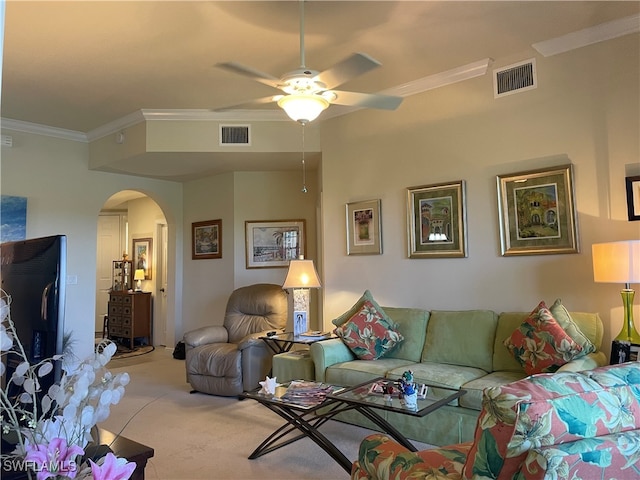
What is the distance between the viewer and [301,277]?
4246 mm

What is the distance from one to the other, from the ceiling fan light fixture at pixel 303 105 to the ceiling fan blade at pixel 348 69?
117mm

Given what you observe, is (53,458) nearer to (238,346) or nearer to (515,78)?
(238,346)

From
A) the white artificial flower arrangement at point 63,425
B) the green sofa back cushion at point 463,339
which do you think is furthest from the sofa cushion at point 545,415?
the green sofa back cushion at point 463,339

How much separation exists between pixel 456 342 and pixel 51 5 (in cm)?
361

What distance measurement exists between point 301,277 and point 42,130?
3634 mm

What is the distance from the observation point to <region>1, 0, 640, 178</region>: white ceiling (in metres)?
2.89

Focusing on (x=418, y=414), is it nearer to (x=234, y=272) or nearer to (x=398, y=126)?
(x=398, y=126)

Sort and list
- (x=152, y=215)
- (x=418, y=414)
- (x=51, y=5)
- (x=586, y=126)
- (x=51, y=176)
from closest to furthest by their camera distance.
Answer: (x=418, y=414)
(x=51, y=5)
(x=586, y=126)
(x=51, y=176)
(x=152, y=215)

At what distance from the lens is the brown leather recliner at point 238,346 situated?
4.24 m

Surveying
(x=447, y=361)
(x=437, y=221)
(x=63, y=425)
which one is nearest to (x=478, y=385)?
(x=447, y=361)

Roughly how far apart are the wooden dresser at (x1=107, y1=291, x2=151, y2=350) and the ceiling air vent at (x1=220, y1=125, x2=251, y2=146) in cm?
359

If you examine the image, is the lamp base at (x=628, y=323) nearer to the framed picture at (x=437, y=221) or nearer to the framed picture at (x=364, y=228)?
the framed picture at (x=437, y=221)

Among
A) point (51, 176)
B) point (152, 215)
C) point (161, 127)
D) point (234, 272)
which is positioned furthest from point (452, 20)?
point (152, 215)

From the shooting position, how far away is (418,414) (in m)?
2.35
